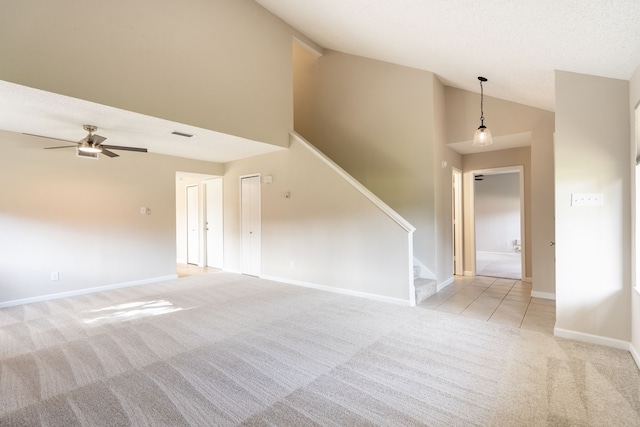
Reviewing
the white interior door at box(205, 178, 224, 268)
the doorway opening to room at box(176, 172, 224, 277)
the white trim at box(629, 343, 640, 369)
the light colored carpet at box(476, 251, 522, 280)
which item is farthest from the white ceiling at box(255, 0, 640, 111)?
the doorway opening to room at box(176, 172, 224, 277)

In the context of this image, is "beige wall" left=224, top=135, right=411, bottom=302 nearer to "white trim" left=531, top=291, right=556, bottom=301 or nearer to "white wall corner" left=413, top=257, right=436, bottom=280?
"white wall corner" left=413, top=257, right=436, bottom=280

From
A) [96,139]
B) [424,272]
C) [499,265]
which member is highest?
[96,139]

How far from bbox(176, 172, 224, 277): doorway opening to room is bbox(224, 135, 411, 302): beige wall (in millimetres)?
1263

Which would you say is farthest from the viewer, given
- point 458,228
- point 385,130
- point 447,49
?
point 458,228

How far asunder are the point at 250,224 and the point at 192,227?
2.58m

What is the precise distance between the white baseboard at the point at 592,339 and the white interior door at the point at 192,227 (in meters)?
7.48

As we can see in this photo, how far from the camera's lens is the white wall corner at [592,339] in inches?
111

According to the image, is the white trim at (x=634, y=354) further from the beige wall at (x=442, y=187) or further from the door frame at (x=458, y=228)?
the door frame at (x=458, y=228)

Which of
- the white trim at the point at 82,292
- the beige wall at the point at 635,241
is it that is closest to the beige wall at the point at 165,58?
the white trim at the point at 82,292

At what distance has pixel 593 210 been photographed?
2.91 meters

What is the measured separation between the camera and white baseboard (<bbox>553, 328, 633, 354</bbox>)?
283cm

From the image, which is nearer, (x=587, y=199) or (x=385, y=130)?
(x=587, y=199)

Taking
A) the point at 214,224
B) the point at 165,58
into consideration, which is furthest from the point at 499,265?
the point at 165,58

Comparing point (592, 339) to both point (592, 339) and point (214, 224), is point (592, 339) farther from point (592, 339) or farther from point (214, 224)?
point (214, 224)
